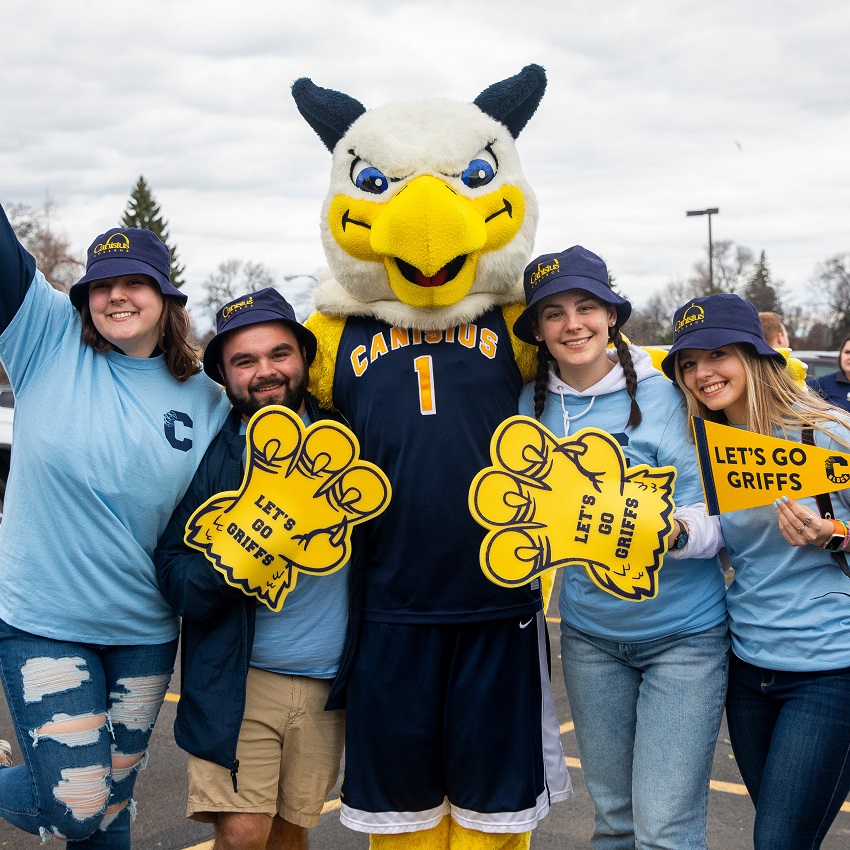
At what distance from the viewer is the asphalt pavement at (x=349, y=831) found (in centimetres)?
356

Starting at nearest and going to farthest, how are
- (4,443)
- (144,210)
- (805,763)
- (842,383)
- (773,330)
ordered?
1. (805,763)
2. (773,330)
3. (842,383)
4. (4,443)
5. (144,210)

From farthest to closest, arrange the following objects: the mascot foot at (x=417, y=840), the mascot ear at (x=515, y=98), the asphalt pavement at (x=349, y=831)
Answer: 1. the asphalt pavement at (x=349, y=831)
2. the mascot ear at (x=515, y=98)
3. the mascot foot at (x=417, y=840)

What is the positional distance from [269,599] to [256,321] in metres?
0.90

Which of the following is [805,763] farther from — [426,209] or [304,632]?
[426,209]

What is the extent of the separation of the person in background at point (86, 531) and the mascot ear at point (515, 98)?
129 centimetres

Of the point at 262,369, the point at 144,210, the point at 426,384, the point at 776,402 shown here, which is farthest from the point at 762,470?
the point at 144,210

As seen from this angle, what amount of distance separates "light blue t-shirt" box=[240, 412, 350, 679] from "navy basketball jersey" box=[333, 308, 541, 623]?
0.13 meters

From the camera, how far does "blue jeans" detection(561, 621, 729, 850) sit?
2541 mm

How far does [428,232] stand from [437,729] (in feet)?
5.20

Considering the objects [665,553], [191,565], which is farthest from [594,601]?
[191,565]

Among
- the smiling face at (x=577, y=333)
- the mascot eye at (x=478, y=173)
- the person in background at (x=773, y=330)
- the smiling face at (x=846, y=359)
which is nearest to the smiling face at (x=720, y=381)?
the smiling face at (x=577, y=333)

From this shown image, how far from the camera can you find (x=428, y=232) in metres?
2.75

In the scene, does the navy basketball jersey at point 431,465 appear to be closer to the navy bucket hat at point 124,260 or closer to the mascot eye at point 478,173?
the mascot eye at point 478,173

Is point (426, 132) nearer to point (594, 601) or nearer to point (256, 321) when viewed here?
point (256, 321)
